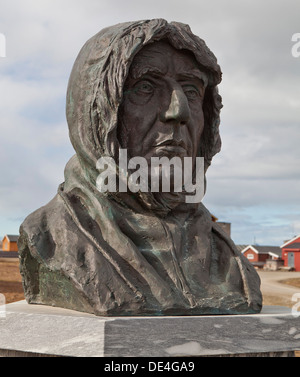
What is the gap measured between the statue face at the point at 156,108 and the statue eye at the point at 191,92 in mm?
102

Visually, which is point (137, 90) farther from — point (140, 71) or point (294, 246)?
point (294, 246)

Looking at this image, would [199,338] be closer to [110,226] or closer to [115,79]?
[110,226]

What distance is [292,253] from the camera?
105 feet

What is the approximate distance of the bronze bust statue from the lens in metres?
3.39

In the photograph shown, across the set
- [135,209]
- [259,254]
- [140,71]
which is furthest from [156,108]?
[259,254]

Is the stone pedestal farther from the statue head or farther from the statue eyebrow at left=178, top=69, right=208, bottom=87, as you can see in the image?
the statue eyebrow at left=178, top=69, right=208, bottom=87

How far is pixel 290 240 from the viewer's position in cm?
3284

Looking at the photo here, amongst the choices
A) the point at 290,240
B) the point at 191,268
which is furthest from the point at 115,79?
the point at 290,240

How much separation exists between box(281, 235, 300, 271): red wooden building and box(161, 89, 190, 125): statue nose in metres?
28.9

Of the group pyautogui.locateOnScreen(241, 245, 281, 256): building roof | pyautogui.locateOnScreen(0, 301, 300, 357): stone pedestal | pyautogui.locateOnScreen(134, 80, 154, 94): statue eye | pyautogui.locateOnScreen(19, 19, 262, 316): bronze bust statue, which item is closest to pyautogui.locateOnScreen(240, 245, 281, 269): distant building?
pyautogui.locateOnScreen(241, 245, 281, 256): building roof

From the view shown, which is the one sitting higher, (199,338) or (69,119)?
(69,119)

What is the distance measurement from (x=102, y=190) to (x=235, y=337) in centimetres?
134
